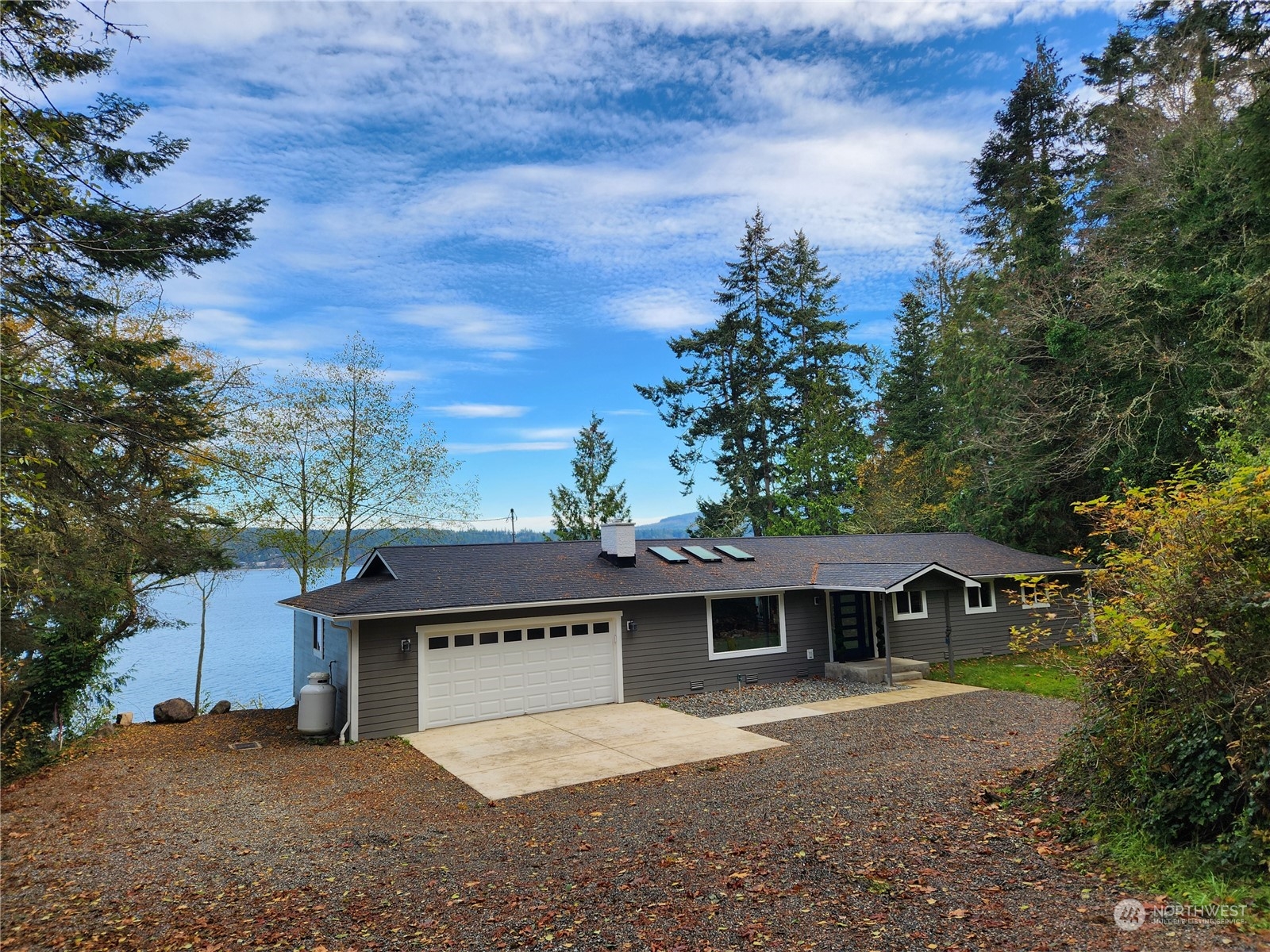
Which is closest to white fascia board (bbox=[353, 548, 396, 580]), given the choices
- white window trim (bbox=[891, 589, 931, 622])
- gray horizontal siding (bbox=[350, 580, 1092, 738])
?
gray horizontal siding (bbox=[350, 580, 1092, 738])

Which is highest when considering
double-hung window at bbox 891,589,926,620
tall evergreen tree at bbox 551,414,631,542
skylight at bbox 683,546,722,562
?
tall evergreen tree at bbox 551,414,631,542

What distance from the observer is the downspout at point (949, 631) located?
15.2m

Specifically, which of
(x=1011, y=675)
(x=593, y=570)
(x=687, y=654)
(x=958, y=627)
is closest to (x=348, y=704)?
(x=593, y=570)

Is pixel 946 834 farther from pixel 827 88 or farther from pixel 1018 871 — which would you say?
pixel 827 88

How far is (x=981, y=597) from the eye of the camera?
17.7 metres

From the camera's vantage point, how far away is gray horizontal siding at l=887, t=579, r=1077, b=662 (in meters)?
16.5

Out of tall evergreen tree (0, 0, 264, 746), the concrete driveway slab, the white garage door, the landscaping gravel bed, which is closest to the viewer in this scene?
tall evergreen tree (0, 0, 264, 746)

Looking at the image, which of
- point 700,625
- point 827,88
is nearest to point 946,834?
point 700,625

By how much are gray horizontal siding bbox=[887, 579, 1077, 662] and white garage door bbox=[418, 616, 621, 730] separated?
713 centimetres

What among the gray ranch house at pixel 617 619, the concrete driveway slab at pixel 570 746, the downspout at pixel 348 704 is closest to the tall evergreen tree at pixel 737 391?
the gray ranch house at pixel 617 619

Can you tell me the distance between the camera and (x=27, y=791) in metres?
9.24

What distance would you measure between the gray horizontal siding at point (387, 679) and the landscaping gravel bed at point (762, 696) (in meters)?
4.80

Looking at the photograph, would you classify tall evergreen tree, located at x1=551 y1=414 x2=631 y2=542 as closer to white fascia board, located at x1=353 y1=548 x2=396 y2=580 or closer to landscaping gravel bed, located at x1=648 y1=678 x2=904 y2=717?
white fascia board, located at x1=353 y1=548 x2=396 y2=580

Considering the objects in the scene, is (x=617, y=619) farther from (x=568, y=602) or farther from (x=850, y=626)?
(x=850, y=626)
